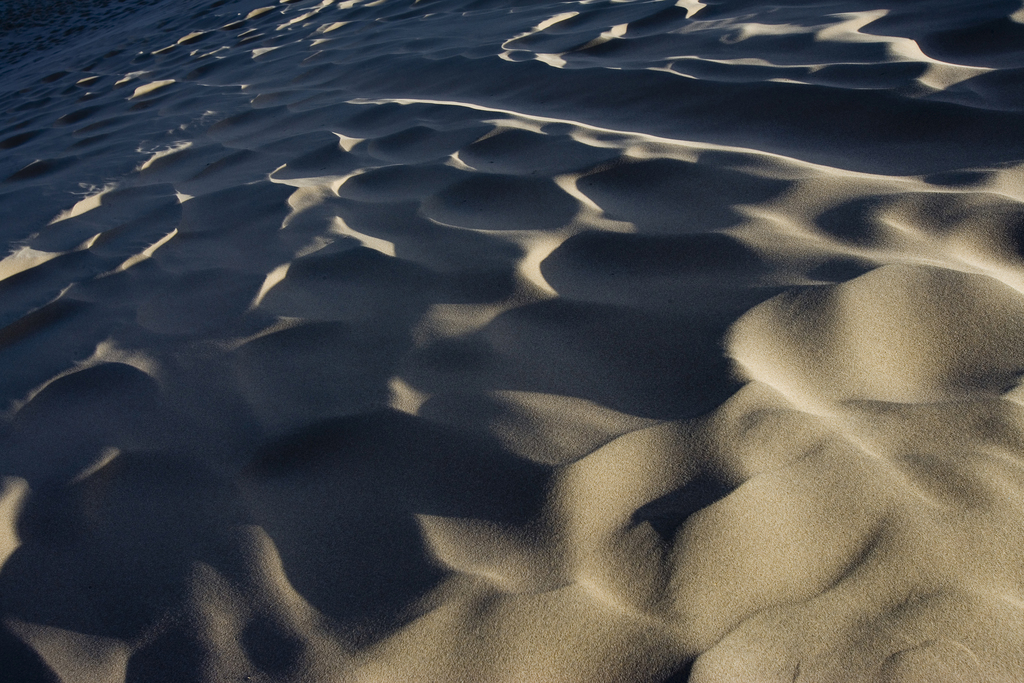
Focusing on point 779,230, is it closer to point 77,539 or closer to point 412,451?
point 412,451

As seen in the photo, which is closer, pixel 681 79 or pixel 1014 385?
pixel 1014 385

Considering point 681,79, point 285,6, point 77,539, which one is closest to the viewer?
point 77,539

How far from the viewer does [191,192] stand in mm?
2145

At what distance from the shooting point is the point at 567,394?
105 centimetres

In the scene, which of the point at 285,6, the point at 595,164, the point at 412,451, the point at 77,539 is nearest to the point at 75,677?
the point at 77,539

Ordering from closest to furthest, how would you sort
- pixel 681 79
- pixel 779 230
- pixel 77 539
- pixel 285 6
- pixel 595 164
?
pixel 77 539
pixel 779 230
pixel 595 164
pixel 681 79
pixel 285 6

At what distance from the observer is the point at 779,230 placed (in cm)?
127

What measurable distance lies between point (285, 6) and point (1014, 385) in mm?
5314

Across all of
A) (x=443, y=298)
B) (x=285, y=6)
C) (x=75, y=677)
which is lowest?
(x=75, y=677)

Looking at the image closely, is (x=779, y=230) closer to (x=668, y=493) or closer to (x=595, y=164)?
(x=595, y=164)

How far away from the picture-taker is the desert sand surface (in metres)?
0.77

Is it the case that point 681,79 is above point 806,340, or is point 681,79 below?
above

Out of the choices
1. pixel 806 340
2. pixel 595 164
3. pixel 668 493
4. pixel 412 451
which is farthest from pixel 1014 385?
pixel 595 164

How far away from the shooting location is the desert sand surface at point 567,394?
77cm
